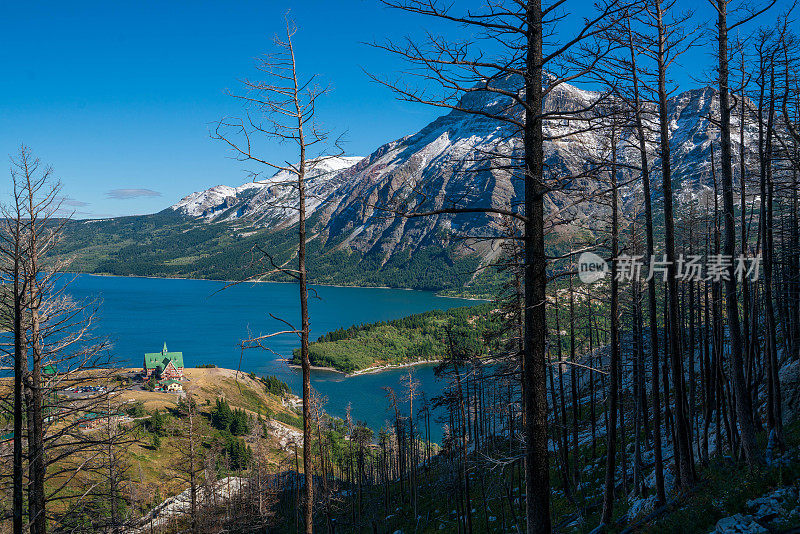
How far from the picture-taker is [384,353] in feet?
433

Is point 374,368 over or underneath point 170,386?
underneath

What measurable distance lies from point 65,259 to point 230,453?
181 feet

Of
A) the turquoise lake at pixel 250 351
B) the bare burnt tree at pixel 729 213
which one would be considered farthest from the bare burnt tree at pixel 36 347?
the turquoise lake at pixel 250 351

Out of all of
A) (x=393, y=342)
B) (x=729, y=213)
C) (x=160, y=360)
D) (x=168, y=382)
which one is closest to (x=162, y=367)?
(x=160, y=360)

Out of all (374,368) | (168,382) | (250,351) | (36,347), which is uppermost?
(36,347)

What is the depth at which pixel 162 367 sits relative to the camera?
8344 centimetres

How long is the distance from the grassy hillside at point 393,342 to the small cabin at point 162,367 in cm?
4099

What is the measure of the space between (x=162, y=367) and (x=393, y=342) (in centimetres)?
6784

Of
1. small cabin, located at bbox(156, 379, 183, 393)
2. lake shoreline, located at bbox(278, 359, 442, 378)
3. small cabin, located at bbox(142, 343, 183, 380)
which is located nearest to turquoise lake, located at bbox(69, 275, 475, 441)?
lake shoreline, located at bbox(278, 359, 442, 378)

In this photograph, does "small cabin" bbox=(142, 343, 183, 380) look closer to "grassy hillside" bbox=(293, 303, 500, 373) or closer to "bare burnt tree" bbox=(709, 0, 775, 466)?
"grassy hillside" bbox=(293, 303, 500, 373)

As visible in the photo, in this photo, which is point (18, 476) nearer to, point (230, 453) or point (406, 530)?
point (406, 530)

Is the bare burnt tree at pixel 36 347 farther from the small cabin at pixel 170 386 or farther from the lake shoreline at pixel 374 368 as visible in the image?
the lake shoreline at pixel 374 368

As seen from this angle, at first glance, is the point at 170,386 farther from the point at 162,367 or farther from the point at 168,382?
the point at 162,367

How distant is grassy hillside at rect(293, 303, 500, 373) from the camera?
126m
